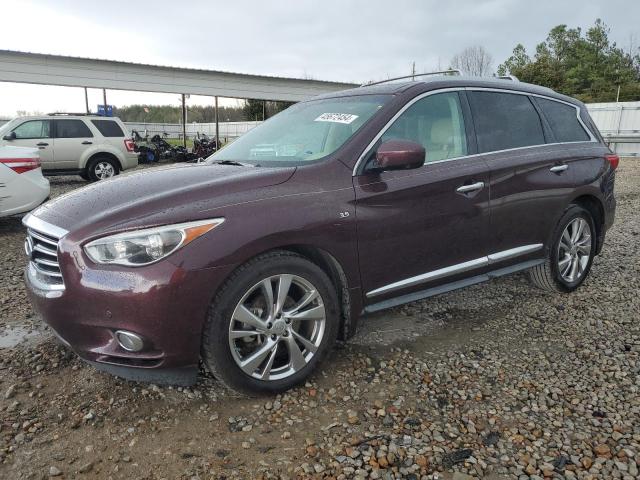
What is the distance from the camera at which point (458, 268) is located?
11.1 feet

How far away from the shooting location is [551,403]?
8.73 feet

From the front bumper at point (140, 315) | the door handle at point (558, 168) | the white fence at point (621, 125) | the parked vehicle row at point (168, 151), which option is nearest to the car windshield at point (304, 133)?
the front bumper at point (140, 315)

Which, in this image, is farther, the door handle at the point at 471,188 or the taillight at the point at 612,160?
the taillight at the point at 612,160

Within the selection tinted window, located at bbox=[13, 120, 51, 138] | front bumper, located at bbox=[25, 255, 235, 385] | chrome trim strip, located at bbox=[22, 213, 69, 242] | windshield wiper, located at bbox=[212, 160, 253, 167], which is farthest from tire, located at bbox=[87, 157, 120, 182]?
front bumper, located at bbox=[25, 255, 235, 385]

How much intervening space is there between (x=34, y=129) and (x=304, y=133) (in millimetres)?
11471

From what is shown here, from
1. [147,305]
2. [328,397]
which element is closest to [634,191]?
[328,397]

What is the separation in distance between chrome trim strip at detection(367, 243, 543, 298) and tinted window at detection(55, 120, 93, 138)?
474 inches

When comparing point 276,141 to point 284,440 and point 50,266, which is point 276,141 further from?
point 284,440

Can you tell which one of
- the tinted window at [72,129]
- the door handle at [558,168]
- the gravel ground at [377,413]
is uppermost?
the tinted window at [72,129]

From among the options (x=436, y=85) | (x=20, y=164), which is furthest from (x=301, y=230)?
(x=20, y=164)

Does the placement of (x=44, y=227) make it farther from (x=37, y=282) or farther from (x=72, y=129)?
(x=72, y=129)

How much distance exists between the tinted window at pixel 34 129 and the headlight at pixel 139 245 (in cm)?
1181

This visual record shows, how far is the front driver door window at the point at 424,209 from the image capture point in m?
2.94

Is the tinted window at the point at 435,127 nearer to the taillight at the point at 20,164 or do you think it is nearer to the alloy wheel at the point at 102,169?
the taillight at the point at 20,164
